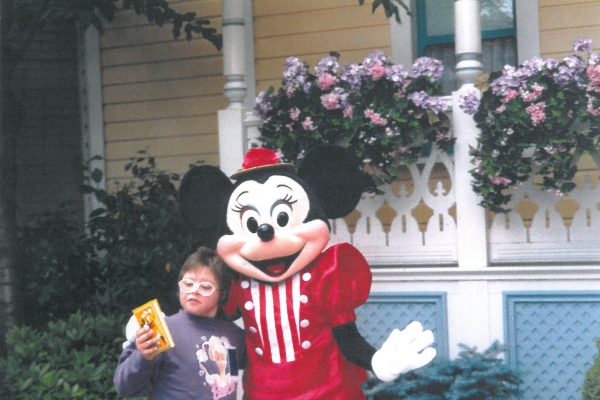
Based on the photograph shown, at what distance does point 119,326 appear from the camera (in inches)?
190

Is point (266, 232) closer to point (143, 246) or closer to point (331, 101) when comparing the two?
point (331, 101)

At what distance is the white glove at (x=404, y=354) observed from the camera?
2.97 metres

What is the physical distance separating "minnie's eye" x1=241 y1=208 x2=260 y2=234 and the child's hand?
24.2 inches

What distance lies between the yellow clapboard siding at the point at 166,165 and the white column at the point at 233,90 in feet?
4.95

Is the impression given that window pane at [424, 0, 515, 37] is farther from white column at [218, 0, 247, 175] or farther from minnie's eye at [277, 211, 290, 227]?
minnie's eye at [277, 211, 290, 227]

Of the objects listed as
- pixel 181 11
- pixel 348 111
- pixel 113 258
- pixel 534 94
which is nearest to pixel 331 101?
pixel 348 111

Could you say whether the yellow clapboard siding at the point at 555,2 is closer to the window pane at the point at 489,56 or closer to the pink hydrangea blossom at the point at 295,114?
the window pane at the point at 489,56

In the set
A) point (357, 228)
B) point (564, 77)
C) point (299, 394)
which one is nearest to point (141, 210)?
point (357, 228)

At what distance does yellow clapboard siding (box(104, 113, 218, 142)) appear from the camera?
6305mm

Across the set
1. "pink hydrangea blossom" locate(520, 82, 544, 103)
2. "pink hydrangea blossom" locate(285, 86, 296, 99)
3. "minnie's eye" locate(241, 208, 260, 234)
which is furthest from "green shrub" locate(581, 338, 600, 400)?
"pink hydrangea blossom" locate(285, 86, 296, 99)

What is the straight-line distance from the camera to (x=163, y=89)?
6480 mm

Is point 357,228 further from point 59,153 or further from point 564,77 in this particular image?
point 59,153

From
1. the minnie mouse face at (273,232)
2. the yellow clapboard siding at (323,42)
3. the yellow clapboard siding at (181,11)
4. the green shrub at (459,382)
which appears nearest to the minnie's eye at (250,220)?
the minnie mouse face at (273,232)

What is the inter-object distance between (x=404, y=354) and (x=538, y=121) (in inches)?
66.8
